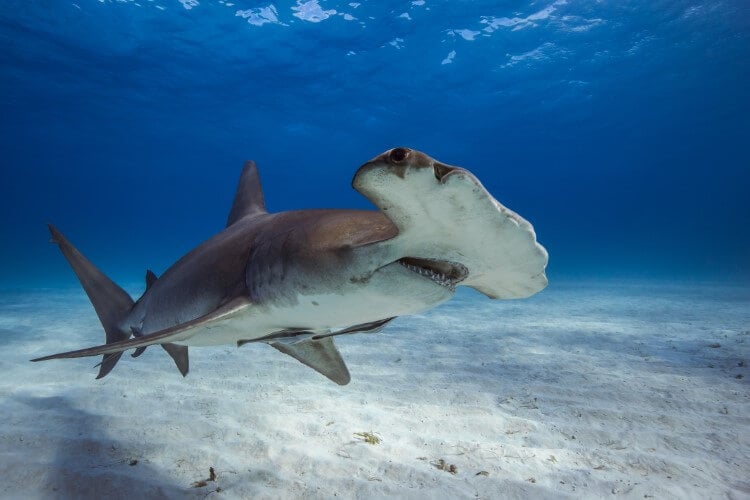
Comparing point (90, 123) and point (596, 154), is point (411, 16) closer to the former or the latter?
point (90, 123)

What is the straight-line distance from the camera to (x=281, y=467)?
274 centimetres

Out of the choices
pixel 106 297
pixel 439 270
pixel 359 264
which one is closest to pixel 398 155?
pixel 359 264

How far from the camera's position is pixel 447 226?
5.24ft

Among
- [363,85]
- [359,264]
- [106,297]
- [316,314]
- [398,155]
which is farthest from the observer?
[363,85]

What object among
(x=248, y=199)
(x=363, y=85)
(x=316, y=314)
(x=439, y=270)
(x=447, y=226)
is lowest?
(x=316, y=314)

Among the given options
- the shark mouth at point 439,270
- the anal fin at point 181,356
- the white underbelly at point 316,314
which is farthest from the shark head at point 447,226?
the anal fin at point 181,356

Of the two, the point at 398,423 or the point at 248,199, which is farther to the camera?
the point at 248,199

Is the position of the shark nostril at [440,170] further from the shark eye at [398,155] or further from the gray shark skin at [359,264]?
the shark eye at [398,155]

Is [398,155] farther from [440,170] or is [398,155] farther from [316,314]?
[316,314]

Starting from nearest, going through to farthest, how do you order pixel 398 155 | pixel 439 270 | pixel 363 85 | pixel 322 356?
1. pixel 398 155
2. pixel 439 270
3. pixel 322 356
4. pixel 363 85

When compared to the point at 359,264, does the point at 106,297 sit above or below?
below

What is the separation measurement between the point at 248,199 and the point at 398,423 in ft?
8.53

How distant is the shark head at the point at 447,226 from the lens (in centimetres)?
138

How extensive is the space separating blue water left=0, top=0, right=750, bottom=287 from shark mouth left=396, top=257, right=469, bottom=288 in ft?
78.9
